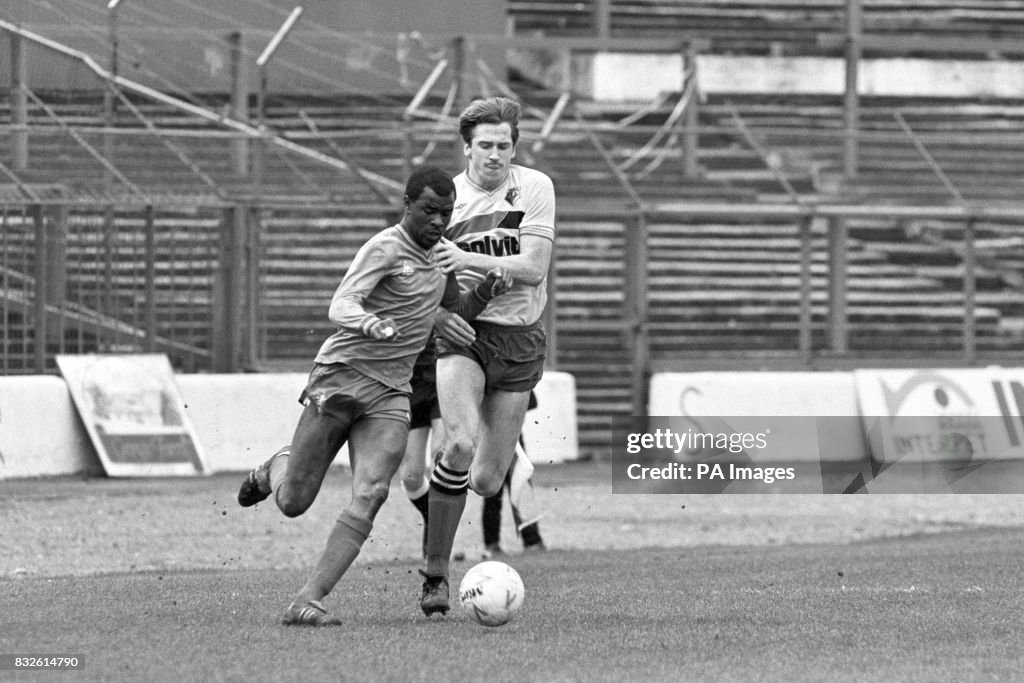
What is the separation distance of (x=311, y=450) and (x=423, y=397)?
7.86 ft

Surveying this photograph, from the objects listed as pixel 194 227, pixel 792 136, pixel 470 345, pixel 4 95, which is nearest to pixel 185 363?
pixel 194 227

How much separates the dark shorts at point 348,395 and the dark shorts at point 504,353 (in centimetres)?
86

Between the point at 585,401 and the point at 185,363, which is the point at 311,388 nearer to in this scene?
the point at 185,363

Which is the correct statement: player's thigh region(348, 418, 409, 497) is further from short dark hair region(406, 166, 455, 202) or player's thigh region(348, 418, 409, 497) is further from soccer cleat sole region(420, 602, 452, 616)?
short dark hair region(406, 166, 455, 202)

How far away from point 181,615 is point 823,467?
39.3 ft

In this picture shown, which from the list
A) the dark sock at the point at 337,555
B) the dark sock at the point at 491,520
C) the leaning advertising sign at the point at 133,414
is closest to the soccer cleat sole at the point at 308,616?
the dark sock at the point at 337,555

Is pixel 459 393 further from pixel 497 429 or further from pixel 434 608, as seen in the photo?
pixel 434 608

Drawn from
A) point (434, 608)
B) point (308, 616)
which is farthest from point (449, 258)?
point (308, 616)

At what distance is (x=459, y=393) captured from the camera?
818cm

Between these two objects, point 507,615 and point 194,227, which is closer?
point 507,615

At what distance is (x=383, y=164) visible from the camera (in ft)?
65.2

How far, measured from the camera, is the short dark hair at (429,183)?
7.45m

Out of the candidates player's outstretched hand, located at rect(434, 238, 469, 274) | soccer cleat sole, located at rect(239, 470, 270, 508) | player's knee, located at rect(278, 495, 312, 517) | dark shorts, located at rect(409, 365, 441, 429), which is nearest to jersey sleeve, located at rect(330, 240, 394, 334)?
player's outstretched hand, located at rect(434, 238, 469, 274)

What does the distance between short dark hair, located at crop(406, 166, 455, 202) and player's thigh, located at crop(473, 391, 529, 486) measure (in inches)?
51.3
